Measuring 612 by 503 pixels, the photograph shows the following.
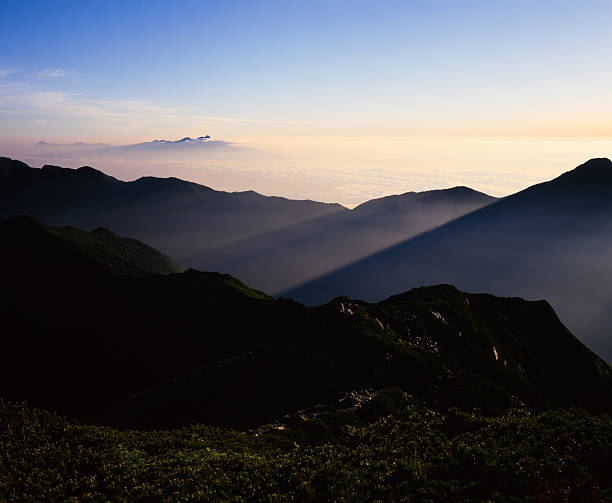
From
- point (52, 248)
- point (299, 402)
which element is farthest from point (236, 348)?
point (52, 248)

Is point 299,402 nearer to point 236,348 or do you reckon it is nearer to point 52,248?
point 236,348

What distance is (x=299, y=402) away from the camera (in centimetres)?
4434

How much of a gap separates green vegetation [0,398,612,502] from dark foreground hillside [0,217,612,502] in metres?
0.12

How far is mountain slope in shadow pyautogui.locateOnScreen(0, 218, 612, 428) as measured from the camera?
48.2 m

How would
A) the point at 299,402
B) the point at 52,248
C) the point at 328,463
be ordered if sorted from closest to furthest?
the point at 328,463, the point at 299,402, the point at 52,248

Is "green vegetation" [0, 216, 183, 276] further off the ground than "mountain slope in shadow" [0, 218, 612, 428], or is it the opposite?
"green vegetation" [0, 216, 183, 276]

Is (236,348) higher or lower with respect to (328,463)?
lower

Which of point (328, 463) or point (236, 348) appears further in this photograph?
point (236, 348)

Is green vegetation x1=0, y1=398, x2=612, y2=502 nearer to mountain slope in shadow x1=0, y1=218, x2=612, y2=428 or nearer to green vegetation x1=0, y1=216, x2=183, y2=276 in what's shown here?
mountain slope in shadow x1=0, y1=218, x2=612, y2=428

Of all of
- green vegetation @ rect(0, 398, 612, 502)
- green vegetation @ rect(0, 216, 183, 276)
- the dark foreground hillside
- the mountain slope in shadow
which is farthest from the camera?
green vegetation @ rect(0, 216, 183, 276)

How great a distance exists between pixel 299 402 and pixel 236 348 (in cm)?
6030

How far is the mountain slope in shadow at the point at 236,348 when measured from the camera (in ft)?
158

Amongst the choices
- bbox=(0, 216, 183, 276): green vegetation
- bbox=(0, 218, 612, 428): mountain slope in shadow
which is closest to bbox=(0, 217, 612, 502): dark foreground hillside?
bbox=(0, 218, 612, 428): mountain slope in shadow

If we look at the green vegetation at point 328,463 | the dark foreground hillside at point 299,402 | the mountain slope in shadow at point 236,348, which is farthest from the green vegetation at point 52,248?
the green vegetation at point 328,463
